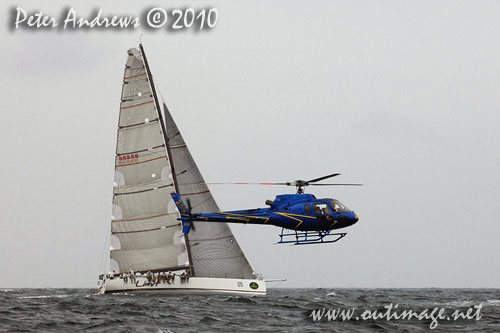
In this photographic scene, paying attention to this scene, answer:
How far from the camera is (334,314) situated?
37.4 meters

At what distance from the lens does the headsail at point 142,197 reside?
46.2 meters

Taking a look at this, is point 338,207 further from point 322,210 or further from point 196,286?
point 196,286

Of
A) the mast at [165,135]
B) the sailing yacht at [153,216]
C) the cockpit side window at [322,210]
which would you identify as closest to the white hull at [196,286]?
the sailing yacht at [153,216]

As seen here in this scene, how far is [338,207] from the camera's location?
108 feet

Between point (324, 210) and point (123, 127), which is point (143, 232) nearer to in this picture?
point (123, 127)

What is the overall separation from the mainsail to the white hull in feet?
4.64

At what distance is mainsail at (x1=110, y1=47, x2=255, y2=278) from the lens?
4609 centimetres

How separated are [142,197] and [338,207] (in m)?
18.1

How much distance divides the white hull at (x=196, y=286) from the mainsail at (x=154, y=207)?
1.42 meters

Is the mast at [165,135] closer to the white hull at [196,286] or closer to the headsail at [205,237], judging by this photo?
the headsail at [205,237]

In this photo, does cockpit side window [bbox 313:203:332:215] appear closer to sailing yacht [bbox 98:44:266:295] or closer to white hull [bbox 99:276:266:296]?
white hull [bbox 99:276:266:296]

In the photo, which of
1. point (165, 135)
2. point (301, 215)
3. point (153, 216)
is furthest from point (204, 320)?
point (165, 135)

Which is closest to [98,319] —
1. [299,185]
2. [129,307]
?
[129,307]

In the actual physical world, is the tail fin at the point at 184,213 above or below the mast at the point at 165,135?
below
